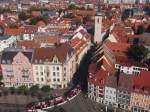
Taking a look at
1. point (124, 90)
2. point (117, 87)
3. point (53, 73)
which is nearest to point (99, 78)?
point (117, 87)

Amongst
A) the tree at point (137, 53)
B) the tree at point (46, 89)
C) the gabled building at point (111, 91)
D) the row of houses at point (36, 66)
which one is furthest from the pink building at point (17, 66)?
the tree at point (137, 53)

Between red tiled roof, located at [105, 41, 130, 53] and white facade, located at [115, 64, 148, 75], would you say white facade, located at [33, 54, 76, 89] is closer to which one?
white facade, located at [115, 64, 148, 75]

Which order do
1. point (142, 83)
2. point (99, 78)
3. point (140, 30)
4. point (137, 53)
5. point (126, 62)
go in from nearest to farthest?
point (142, 83), point (99, 78), point (126, 62), point (137, 53), point (140, 30)

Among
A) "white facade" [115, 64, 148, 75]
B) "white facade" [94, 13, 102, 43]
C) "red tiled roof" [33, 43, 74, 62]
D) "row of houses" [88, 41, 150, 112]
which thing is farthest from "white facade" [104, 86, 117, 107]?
"white facade" [94, 13, 102, 43]

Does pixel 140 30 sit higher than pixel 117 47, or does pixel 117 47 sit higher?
pixel 140 30

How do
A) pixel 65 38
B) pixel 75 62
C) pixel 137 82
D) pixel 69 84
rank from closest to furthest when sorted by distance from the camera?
pixel 137 82, pixel 69 84, pixel 75 62, pixel 65 38

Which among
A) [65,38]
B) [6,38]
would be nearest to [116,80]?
[65,38]

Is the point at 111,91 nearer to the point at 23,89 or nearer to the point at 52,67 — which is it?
the point at 52,67

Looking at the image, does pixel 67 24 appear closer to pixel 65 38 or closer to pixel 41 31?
pixel 41 31
